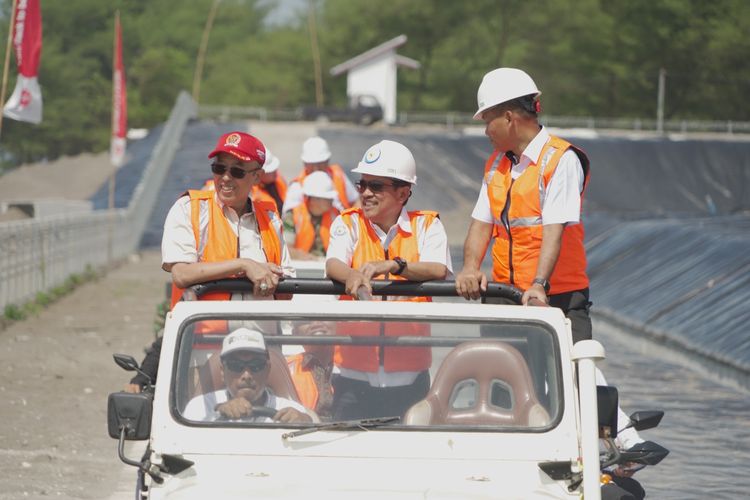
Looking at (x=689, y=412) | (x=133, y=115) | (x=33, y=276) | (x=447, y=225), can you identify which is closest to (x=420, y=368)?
(x=689, y=412)

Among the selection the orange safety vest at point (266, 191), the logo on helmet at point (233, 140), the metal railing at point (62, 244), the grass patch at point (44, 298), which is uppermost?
the logo on helmet at point (233, 140)

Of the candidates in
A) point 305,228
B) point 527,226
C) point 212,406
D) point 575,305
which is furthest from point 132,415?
point 305,228

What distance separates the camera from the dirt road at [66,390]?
9805 millimetres

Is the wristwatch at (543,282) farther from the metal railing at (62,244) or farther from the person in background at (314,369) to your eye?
the metal railing at (62,244)

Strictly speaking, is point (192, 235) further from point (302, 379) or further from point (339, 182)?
point (339, 182)

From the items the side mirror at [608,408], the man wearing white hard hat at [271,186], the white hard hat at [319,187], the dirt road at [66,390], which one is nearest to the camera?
the side mirror at [608,408]

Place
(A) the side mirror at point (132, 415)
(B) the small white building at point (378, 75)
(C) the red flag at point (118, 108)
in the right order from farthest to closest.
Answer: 1. (B) the small white building at point (378, 75)
2. (C) the red flag at point (118, 108)
3. (A) the side mirror at point (132, 415)

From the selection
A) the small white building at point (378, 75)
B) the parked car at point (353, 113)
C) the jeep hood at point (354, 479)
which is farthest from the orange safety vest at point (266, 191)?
the small white building at point (378, 75)

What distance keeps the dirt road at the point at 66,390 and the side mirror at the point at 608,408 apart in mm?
4781

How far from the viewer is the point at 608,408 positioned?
5180 mm

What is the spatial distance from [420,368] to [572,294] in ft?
6.11

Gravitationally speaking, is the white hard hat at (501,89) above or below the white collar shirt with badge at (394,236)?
above

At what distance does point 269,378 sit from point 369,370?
1.19 ft

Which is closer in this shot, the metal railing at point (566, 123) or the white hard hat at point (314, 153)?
the white hard hat at point (314, 153)
